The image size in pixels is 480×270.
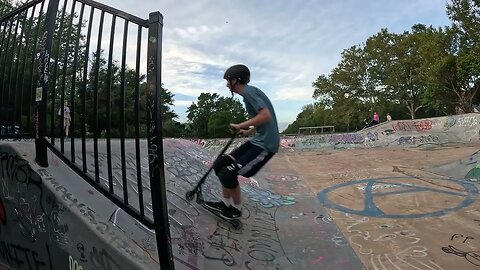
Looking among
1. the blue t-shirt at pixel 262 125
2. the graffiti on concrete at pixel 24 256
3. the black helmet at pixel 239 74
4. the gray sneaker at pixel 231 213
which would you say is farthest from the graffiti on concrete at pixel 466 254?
the graffiti on concrete at pixel 24 256

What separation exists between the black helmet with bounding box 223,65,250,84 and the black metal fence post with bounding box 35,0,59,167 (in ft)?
5.16

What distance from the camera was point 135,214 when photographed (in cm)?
192

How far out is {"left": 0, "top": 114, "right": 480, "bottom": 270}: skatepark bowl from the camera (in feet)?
7.24

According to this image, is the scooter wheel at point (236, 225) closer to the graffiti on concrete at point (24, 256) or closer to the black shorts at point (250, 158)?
the black shorts at point (250, 158)

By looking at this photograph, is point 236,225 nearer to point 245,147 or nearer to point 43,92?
point 245,147

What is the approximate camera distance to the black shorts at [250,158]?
3412mm

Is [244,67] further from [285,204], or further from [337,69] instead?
[337,69]

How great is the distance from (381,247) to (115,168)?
2854mm

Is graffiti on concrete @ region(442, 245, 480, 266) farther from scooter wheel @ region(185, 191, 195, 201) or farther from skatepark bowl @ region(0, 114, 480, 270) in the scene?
scooter wheel @ region(185, 191, 195, 201)

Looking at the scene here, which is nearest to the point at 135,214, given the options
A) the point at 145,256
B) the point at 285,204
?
the point at 145,256

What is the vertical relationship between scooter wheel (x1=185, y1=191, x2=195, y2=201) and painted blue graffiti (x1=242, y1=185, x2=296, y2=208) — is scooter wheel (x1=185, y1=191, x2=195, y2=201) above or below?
above

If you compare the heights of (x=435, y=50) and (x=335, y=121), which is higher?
(x=435, y=50)

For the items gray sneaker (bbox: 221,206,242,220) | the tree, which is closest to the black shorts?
gray sneaker (bbox: 221,206,242,220)

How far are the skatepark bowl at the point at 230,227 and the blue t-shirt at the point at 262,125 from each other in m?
0.91
